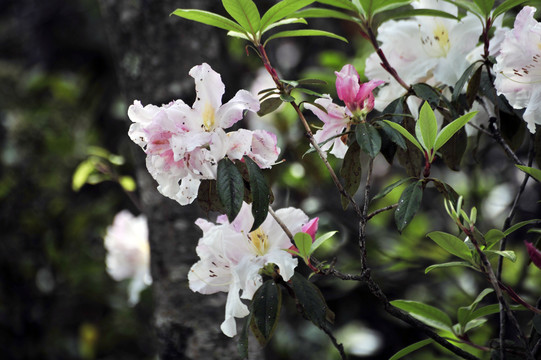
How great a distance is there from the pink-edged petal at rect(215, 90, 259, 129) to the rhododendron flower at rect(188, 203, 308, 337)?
12 centimetres

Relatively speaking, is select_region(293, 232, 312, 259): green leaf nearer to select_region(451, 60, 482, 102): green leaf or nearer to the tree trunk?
select_region(451, 60, 482, 102): green leaf

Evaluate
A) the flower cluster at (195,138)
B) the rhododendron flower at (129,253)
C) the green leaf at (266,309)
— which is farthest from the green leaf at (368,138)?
the rhododendron flower at (129,253)

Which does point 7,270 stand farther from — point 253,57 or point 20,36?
point 20,36

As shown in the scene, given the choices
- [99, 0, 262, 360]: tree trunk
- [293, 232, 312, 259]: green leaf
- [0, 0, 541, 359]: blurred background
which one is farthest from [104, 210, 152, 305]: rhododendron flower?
[293, 232, 312, 259]: green leaf

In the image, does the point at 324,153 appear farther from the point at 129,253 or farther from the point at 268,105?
the point at 129,253

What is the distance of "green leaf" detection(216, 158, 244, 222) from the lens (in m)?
0.76

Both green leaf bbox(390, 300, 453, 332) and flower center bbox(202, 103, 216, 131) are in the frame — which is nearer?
flower center bbox(202, 103, 216, 131)

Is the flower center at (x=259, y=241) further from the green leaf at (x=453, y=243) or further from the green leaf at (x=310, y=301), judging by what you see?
the green leaf at (x=453, y=243)

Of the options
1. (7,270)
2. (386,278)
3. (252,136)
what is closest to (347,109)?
(252,136)

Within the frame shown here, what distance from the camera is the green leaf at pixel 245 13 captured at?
0.84 meters

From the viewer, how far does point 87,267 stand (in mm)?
2754

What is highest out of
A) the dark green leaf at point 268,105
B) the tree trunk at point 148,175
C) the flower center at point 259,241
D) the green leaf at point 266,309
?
the dark green leaf at point 268,105

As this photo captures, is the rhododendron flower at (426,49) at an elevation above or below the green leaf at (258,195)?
above

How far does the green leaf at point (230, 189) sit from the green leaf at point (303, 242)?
9 centimetres
